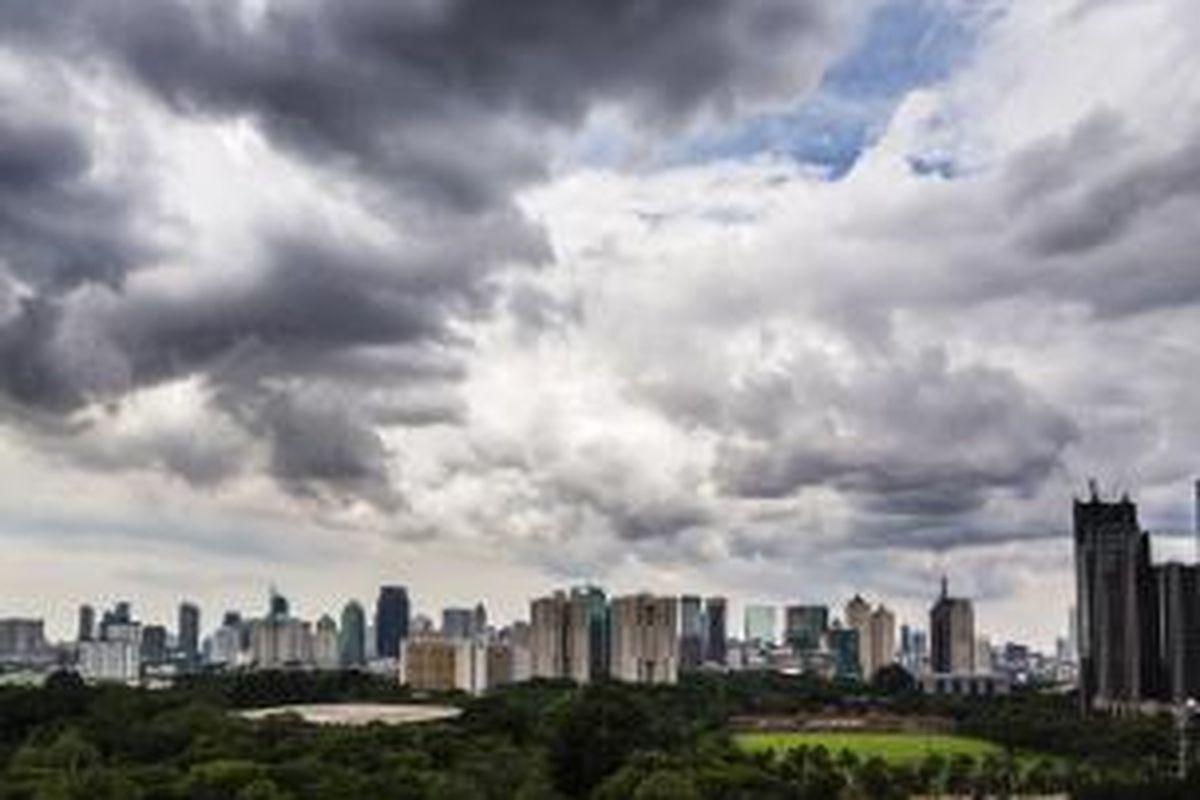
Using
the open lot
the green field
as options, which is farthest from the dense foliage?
the open lot

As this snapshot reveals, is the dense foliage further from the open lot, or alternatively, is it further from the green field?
the open lot

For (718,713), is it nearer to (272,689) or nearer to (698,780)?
(272,689)

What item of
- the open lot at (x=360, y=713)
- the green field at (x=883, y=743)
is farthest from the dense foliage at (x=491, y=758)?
the open lot at (x=360, y=713)

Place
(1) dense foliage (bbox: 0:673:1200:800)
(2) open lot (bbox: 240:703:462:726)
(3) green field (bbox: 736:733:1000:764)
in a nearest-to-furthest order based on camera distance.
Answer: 1. (1) dense foliage (bbox: 0:673:1200:800)
2. (2) open lot (bbox: 240:703:462:726)
3. (3) green field (bbox: 736:733:1000:764)

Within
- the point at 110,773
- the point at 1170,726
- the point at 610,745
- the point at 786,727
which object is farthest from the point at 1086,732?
the point at 110,773

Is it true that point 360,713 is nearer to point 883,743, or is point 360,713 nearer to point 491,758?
point 883,743
